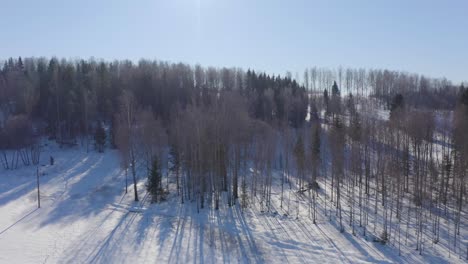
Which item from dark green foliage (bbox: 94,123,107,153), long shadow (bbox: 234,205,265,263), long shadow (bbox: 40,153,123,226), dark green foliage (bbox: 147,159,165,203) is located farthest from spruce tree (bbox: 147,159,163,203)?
dark green foliage (bbox: 94,123,107,153)

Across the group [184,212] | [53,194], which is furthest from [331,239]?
[53,194]

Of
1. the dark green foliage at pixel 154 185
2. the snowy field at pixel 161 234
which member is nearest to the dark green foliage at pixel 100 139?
the snowy field at pixel 161 234

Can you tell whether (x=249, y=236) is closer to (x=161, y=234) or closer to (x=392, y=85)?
(x=161, y=234)

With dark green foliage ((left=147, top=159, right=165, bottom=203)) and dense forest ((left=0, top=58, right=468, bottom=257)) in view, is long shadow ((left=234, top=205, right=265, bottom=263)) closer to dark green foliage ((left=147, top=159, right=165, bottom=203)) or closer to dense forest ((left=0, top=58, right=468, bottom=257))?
dense forest ((left=0, top=58, right=468, bottom=257))

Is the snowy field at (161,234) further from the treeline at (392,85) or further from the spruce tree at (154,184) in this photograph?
the treeline at (392,85)

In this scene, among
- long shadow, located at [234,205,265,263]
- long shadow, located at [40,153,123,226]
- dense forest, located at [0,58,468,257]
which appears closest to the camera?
long shadow, located at [234,205,265,263]

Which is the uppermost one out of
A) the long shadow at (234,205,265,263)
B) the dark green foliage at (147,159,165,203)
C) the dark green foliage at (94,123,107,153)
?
the dark green foliage at (94,123,107,153)

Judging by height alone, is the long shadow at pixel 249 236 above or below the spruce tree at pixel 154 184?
below
